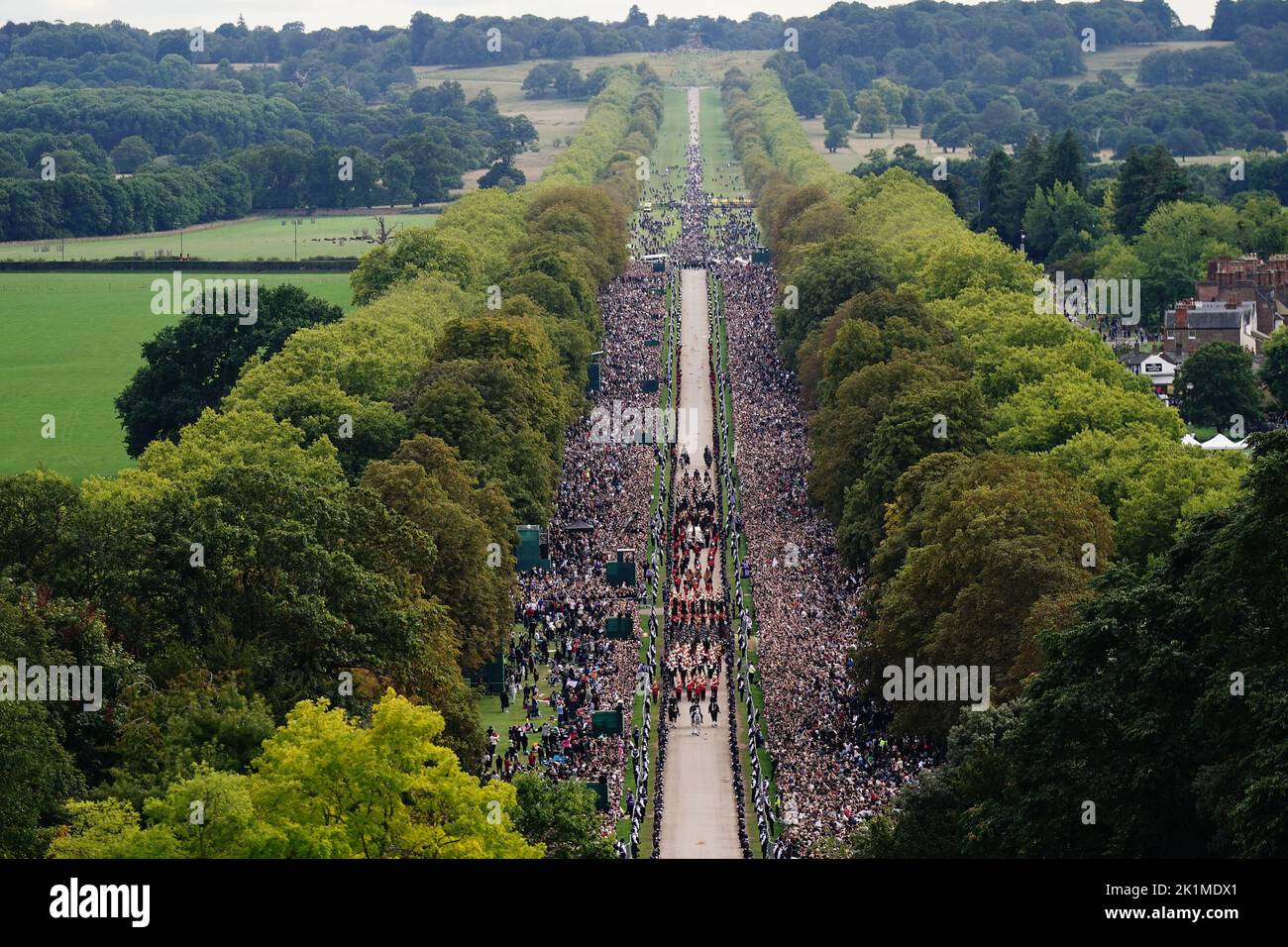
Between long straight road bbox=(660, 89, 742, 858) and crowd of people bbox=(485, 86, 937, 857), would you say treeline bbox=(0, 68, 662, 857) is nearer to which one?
crowd of people bbox=(485, 86, 937, 857)

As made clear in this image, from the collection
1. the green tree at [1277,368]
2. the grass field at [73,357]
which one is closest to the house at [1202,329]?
the green tree at [1277,368]

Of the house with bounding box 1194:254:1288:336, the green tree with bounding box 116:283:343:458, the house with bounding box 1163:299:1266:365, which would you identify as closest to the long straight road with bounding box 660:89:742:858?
the green tree with bounding box 116:283:343:458

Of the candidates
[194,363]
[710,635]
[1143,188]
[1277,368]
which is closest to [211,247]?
[1143,188]

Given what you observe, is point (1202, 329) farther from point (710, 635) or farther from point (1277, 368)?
point (710, 635)

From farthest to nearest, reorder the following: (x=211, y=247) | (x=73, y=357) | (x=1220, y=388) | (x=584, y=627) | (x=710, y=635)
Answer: (x=211, y=247) < (x=73, y=357) < (x=1220, y=388) < (x=710, y=635) < (x=584, y=627)
